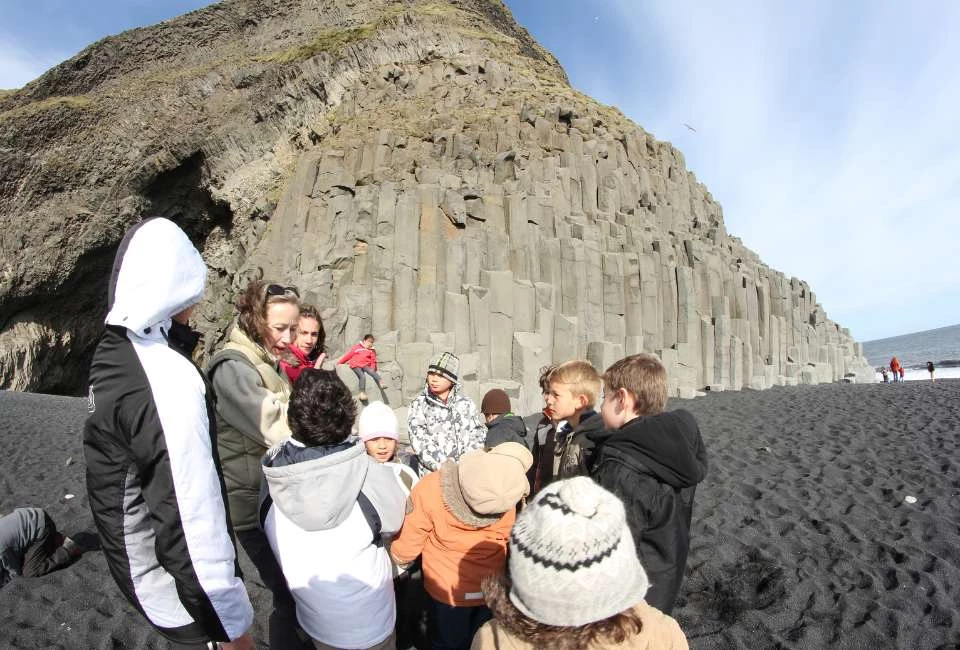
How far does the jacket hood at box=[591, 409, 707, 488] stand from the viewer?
2.61m

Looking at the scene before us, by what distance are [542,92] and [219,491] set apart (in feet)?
63.6

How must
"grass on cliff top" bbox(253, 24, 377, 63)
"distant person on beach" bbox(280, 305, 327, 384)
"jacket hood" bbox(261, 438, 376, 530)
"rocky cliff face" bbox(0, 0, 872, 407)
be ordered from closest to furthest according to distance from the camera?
"jacket hood" bbox(261, 438, 376, 530), "distant person on beach" bbox(280, 305, 327, 384), "rocky cliff face" bbox(0, 0, 872, 407), "grass on cliff top" bbox(253, 24, 377, 63)

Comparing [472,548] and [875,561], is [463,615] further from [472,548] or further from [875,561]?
[875,561]

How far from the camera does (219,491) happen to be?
204 centimetres

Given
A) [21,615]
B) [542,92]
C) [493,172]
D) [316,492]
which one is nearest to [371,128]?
[493,172]

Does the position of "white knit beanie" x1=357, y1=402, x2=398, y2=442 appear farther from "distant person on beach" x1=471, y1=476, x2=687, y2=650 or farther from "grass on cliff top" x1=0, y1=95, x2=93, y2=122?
"grass on cliff top" x1=0, y1=95, x2=93, y2=122

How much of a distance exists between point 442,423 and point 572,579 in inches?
113

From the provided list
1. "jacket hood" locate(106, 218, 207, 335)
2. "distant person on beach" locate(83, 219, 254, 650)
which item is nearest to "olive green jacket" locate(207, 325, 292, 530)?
"distant person on beach" locate(83, 219, 254, 650)

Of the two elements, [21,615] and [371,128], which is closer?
[21,615]

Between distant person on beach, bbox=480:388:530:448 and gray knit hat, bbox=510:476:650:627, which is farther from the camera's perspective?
distant person on beach, bbox=480:388:530:448

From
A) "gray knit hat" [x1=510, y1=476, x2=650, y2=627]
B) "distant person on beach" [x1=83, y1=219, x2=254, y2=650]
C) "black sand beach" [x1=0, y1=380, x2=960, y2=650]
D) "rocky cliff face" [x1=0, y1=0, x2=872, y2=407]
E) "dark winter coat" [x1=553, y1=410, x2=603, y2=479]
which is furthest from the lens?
"rocky cliff face" [x1=0, y1=0, x2=872, y2=407]

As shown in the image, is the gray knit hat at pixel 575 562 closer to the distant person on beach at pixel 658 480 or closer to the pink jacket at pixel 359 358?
the distant person on beach at pixel 658 480

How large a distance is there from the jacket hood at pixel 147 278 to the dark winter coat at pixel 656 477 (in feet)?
6.82

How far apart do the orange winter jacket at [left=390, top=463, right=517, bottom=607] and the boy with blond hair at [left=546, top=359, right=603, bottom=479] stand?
785 millimetres
